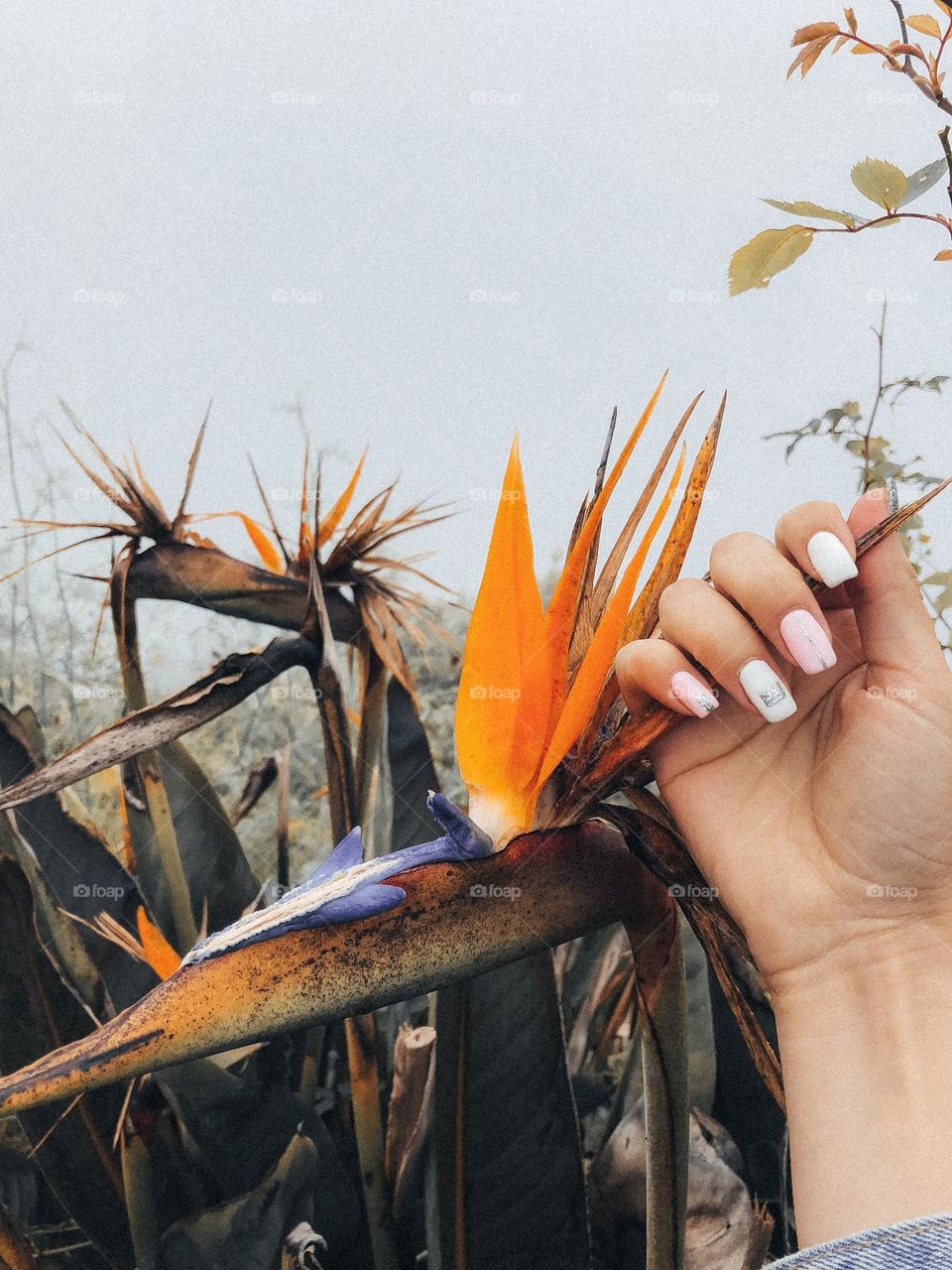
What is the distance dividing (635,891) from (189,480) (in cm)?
55

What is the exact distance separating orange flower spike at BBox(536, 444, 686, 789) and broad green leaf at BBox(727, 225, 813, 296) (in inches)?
4.4

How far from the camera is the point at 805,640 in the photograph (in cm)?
38

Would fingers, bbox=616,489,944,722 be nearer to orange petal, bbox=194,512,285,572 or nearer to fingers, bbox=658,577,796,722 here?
fingers, bbox=658,577,796,722

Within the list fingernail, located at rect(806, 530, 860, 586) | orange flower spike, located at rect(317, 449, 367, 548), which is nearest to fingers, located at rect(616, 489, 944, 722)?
fingernail, located at rect(806, 530, 860, 586)

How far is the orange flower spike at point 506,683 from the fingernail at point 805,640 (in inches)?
4.7

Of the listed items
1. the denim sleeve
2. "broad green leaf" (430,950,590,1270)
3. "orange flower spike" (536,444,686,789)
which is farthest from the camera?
"broad green leaf" (430,950,590,1270)

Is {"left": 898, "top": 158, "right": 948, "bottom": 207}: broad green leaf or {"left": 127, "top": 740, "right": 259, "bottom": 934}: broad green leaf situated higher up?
{"left": 898, "top": 158, "right": 948, "bottom": 207}: broad green leaf

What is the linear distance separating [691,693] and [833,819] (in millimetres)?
110

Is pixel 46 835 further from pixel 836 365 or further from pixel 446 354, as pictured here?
pixel 836 365

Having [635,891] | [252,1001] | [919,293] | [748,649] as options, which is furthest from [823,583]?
[919,293]

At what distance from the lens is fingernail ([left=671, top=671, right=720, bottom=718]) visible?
15.2 inches

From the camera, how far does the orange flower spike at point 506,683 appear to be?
461 mm

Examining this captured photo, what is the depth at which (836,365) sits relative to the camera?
2.93ft

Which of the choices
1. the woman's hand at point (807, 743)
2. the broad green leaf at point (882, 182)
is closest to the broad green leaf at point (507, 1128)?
the woman's hand at point (807, 743)
